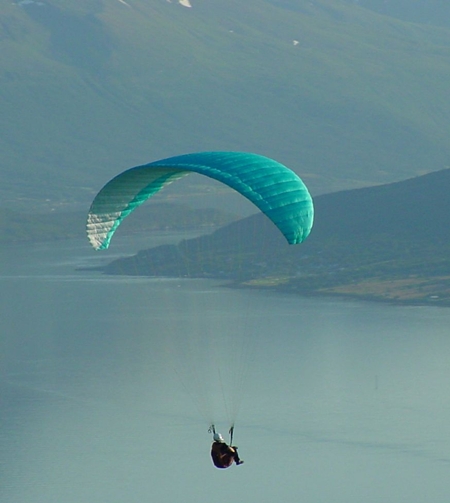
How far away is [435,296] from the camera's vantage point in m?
104

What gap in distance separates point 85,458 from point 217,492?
23.3ft

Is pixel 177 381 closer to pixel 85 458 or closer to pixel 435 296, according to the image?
pixel 85 458

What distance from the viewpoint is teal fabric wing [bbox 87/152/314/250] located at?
107 ft

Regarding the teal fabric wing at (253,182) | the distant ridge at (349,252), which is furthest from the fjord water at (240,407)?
the teal fabric wing at (253,182)

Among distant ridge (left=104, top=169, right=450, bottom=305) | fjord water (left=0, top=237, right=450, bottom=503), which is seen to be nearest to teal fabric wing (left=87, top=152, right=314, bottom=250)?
fjord water (left=0, top=237, right=450, bottom=503)

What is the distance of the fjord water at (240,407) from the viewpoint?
50.3 m

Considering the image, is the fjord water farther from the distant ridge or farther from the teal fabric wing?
the teal fabric wing

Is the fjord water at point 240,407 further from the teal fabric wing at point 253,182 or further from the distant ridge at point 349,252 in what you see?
the teal fabric wing at point 253,182

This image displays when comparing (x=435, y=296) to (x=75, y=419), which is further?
(x=435, y=296)

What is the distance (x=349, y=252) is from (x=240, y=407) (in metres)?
65.1

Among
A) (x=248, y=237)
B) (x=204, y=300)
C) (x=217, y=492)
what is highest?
(x=248, y=237)

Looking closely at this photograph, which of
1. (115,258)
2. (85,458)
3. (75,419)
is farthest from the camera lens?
(115,258)

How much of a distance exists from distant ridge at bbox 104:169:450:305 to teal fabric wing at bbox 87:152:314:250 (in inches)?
2755

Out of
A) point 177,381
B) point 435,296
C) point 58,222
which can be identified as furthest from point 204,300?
point 58,222
